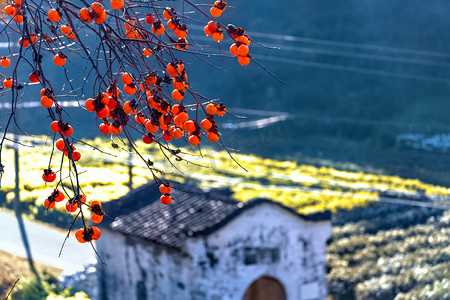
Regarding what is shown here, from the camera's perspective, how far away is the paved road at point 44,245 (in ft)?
37.3

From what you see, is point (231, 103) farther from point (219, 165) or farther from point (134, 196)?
point (134, 196)

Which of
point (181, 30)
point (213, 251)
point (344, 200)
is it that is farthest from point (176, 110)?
point (344, 200)

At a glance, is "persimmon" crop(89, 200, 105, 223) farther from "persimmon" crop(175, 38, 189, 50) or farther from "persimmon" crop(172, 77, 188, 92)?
"persimmon" crop(175, 38, 189, 50)

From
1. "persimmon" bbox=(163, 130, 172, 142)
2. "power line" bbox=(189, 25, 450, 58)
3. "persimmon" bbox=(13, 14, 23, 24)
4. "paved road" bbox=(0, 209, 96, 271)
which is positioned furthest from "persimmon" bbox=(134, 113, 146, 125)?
"power line" bbox=(189, 25, 450, 58)

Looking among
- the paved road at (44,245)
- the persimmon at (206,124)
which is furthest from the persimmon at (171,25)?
the paved road at (44,245)

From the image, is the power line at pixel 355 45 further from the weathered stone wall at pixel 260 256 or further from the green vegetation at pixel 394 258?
the weathered stone wall at pixel 260 256

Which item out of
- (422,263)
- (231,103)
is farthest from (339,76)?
(422,263)

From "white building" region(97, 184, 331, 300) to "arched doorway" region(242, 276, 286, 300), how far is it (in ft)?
0.05

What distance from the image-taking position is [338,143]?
2045 centimetres

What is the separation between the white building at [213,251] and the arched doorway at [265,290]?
0.02 metres

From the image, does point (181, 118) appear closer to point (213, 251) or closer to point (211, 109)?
point (211, 109)

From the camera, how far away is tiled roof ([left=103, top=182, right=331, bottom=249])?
349 inches

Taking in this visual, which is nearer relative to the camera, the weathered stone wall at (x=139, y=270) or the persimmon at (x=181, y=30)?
the persimmon at (x=181, y=30)

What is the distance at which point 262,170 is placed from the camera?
55.0ft
